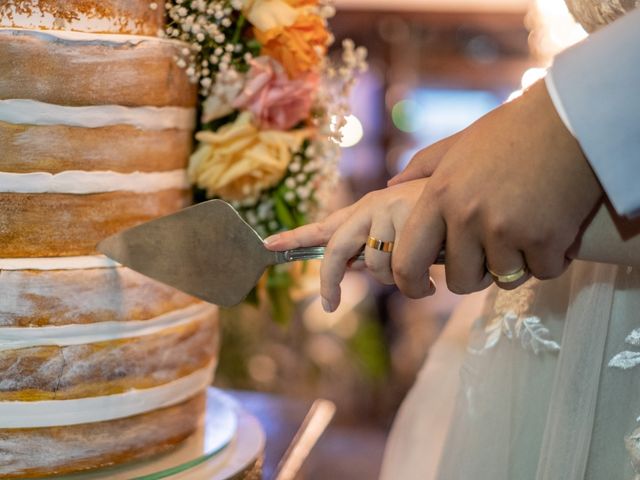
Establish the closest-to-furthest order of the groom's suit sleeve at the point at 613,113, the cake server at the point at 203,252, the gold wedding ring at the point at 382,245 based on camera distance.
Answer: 1. the groom's suit sleeve at the point at 613,113
2. the gold wedding ring at the point at 382,245
3. the cake server at the point at 203,252

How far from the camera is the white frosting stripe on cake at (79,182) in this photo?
0.91 metres

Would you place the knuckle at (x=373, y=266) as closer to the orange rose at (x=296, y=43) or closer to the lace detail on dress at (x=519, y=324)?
the lace detail on dress at (x=519, y=324)

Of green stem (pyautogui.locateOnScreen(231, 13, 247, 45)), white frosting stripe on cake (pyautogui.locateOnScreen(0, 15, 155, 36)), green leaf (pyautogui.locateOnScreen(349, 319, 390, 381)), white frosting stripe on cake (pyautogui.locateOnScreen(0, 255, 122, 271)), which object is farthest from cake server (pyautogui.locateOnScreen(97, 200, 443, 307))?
green leaf (pyautogui.locateOnScreen(349, 319, 390, 381))

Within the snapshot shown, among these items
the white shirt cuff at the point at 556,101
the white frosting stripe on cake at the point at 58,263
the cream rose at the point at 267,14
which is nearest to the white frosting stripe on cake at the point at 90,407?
the white frosting stripe on cake at the point at 58,263

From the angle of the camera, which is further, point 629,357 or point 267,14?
point 267,14

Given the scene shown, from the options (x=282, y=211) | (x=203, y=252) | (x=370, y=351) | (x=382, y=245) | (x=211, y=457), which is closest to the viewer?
(x=382, y=245)

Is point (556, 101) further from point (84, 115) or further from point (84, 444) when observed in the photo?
point (84, 444)

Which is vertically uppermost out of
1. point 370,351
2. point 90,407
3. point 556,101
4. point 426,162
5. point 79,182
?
point 556,101

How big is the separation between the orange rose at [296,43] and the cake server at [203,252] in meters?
0.32

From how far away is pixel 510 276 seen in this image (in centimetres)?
71

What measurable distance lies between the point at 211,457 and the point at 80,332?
0.86 feet

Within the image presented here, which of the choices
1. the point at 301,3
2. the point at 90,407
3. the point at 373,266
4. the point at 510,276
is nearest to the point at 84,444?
the point at 90,407

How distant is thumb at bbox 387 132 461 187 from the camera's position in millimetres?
834

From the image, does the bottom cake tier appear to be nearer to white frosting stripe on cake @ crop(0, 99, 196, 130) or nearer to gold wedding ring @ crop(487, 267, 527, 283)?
white frosting stripe on cake @ crop(0, 99, 196, 130)
